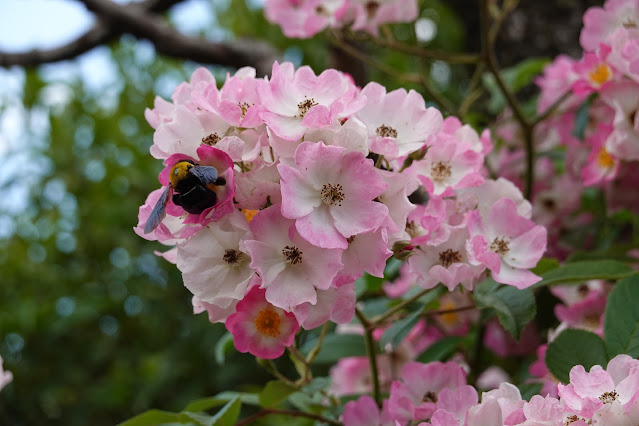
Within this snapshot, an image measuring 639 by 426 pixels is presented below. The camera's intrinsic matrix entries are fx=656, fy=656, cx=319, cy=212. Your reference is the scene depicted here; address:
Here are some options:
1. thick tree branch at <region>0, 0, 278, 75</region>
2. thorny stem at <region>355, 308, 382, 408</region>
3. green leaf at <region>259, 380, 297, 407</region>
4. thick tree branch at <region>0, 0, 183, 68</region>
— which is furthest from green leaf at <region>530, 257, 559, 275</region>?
thick tree branch at <region>0, 0, 183, 68</region>

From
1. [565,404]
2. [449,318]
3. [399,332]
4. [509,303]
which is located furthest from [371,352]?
[449,318]

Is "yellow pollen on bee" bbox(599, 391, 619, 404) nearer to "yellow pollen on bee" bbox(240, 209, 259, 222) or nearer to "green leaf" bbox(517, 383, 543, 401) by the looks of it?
"green leaf" bbox(517, 383, 543, 401)

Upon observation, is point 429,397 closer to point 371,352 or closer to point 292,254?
point 371,352

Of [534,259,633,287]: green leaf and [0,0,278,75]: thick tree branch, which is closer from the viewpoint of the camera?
[534,259,633,287]: green leaf

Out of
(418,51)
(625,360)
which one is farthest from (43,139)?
(625,360)

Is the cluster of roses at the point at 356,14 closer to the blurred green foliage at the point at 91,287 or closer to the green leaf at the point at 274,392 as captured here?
the green leaf at the point at 274,392

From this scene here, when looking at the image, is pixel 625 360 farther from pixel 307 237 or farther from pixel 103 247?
pixel 103 247
